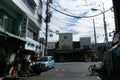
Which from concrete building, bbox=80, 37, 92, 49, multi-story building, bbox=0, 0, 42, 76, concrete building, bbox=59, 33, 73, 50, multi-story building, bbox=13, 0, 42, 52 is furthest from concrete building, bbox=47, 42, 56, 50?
multi-story building, bbox=0, 0, 42, 76

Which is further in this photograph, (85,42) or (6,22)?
(85,42)

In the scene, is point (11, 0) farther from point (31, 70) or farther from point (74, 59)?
point (74, 59)

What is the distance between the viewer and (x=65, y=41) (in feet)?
211

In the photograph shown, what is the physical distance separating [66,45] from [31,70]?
144 feet

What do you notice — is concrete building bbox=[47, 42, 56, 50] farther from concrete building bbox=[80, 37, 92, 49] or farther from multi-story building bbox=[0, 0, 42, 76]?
multi-story building bbox=[0, 0, 42, 76]

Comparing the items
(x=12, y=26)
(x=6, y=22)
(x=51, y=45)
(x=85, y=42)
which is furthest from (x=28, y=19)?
(x=51, y=45)

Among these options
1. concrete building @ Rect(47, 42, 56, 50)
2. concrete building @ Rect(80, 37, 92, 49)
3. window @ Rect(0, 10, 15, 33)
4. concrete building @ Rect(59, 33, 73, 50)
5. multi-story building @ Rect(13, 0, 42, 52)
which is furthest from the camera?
concrete building @ Rect(47, 42, 56, 50)

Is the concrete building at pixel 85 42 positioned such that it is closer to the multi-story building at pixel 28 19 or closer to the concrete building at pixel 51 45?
the concrete building at pixel 51 45

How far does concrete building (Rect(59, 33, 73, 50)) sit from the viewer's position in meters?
63.9

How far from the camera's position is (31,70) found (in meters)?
20.3

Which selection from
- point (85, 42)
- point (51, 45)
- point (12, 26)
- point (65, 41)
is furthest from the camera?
point (51, 45)

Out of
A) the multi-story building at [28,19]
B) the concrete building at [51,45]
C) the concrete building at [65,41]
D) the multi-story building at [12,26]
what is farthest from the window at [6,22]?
the concrete building at [51,45]

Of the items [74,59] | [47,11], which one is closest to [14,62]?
[47,11]

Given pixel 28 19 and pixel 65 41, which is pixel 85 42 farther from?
pixel 28 19
